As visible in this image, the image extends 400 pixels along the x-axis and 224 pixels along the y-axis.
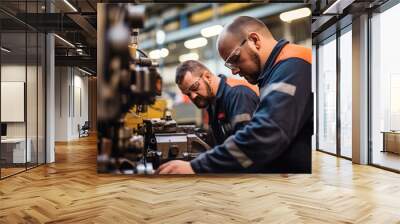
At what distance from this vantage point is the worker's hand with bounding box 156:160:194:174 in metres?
3.64

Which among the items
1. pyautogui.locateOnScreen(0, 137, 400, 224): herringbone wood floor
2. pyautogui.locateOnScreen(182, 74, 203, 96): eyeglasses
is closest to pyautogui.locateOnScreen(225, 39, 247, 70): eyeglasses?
pyautogui.locateOnScreen(182, 74, 203, 96): eyeglasses

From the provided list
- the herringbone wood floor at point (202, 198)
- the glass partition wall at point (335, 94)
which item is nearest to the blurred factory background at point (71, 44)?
the herringbone wood floor at point (202, 198)

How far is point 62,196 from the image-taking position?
15.4 ft

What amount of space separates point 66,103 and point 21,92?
25.8 feet

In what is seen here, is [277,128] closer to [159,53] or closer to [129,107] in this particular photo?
[159,53]

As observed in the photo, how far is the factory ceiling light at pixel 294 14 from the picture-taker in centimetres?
359

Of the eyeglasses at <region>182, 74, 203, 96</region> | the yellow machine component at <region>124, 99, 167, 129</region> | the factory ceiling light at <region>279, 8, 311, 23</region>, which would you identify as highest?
the factory ceiling light at <region>279, 8, 311, 23</region>

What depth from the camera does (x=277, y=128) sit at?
3.49 m

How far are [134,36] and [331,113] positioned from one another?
7151mm

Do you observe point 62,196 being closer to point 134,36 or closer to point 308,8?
point 134,36

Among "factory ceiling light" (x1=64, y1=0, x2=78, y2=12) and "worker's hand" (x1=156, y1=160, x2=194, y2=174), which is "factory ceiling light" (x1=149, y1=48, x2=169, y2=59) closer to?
"worker's hand" (x1=156, y1=160, x2=194, y2=174)

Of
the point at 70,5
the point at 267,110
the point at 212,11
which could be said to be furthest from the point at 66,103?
the point at 267,110

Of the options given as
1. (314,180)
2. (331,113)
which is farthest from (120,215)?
(331,113)

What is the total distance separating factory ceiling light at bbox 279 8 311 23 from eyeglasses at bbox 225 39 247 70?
0.44 metres
